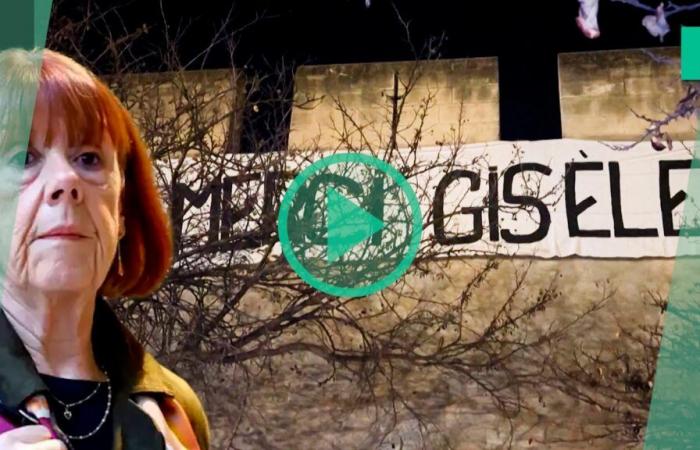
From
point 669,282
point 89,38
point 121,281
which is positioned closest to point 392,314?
point 669,282

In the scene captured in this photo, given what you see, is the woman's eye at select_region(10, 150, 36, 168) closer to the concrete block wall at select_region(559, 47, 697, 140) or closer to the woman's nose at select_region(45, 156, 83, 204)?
the woman's nose at select_region(45, 156, 83, 204)

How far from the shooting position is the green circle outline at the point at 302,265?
6.48 feet

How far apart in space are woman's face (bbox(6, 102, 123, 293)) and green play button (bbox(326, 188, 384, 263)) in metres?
1.35

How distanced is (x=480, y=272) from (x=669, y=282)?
45 centimetres

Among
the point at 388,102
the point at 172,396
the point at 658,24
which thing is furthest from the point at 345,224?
the point at 172,396

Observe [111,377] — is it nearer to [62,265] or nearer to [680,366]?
[62,265]

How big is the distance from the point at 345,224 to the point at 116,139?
134cm

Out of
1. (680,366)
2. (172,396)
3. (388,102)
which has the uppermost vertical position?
(388,102)

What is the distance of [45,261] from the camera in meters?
0.55

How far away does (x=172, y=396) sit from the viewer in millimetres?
630

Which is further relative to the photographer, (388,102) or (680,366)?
(388,102)

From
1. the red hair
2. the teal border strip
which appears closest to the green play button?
the teal border strip

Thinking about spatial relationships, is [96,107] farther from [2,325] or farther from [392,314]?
[392,314]

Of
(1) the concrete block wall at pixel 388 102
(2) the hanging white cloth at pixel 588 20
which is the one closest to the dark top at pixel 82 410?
(1) the concrete block wall at pixel 388 102
